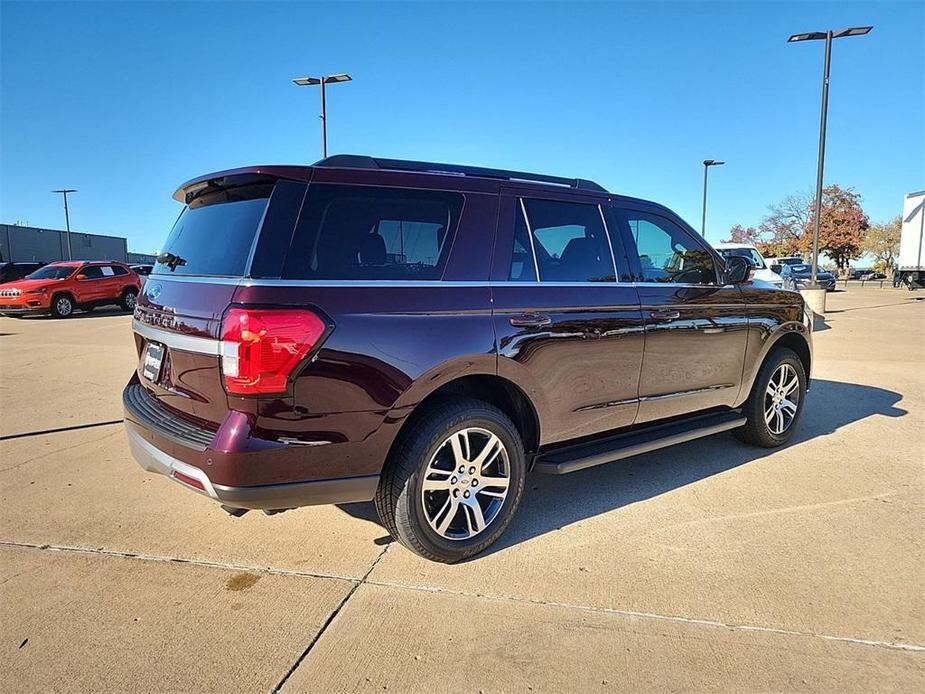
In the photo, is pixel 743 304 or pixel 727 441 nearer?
pixel 743 304

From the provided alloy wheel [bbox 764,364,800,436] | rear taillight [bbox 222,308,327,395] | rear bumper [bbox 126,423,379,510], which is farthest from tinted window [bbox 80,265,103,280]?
alloy wheel [bbox 764,364,800,436]

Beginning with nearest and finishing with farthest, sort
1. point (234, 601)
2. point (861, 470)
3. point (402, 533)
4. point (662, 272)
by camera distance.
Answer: point (234, 601)
point (402, 533)
point (662, 272)
point (861, 470)

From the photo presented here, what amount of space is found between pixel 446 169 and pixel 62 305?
18.5 meters

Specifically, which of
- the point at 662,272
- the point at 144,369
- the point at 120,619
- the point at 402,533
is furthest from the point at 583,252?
the point at 120,619

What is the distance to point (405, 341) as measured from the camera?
106 inches

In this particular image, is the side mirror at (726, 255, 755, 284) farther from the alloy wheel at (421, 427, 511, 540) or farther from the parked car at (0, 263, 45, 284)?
the parked car at (0, 263, 45, 284)

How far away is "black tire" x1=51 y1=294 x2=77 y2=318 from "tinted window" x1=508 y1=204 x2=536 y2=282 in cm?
1849

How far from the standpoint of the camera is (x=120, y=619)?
2564mm

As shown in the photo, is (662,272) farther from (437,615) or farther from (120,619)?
(120,619)

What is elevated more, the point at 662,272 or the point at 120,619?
the point at 662,272

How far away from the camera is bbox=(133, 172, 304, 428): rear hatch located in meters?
2.57

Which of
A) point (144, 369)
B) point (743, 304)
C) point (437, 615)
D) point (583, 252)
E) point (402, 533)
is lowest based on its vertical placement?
point (437, 615)

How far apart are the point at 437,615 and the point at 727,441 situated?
342 centimetres

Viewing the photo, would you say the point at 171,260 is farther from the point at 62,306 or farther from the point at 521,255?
the point at 62,306
